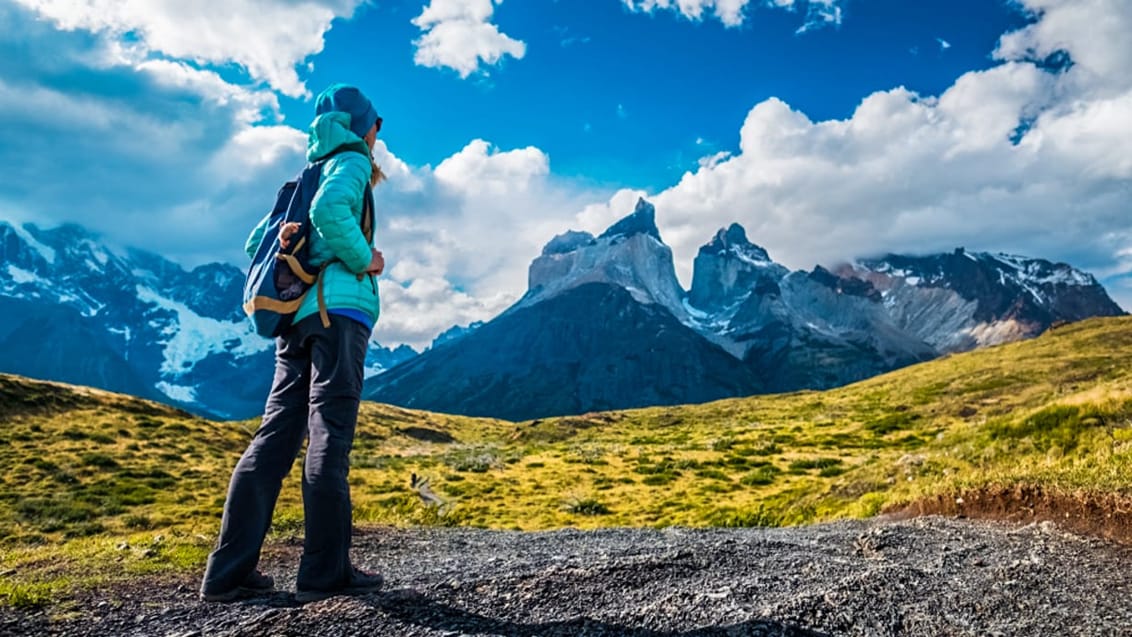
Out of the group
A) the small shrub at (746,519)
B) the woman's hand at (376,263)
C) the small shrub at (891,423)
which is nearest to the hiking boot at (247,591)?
the woman's hand at (376,263)

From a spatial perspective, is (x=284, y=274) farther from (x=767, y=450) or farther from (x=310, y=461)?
(x=767, y=450)

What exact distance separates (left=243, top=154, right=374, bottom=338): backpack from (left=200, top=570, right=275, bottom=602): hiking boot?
2129 mm

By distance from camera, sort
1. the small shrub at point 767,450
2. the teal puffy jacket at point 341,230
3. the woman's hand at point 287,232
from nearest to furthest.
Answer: the teal puffy jacket at point 341,230, the woman's hand at point 287,232, the small shrub at point 767,450

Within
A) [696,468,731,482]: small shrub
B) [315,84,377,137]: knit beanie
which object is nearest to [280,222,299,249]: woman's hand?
[315,84,377,137]: knit beanie

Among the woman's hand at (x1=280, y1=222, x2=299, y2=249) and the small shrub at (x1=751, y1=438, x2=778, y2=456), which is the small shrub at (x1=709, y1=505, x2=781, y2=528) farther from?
the small shrub at (x1=751, y1=438, x2=778, y2=456)

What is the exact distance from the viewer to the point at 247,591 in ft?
18.7

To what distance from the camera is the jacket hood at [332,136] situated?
6.57 meters

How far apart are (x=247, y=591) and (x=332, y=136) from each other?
4.23 metres

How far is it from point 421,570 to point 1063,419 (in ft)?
50.3

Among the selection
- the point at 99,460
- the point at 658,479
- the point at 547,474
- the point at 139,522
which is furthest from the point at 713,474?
the point at 99,460

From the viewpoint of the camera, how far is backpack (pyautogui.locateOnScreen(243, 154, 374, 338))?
5973mm

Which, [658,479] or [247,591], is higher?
[247,591]

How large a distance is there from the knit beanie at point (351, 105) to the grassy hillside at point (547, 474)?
197 inches

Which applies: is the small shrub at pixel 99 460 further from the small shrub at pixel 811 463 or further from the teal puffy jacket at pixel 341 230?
the teal puffy jacket at pixel 341 230
